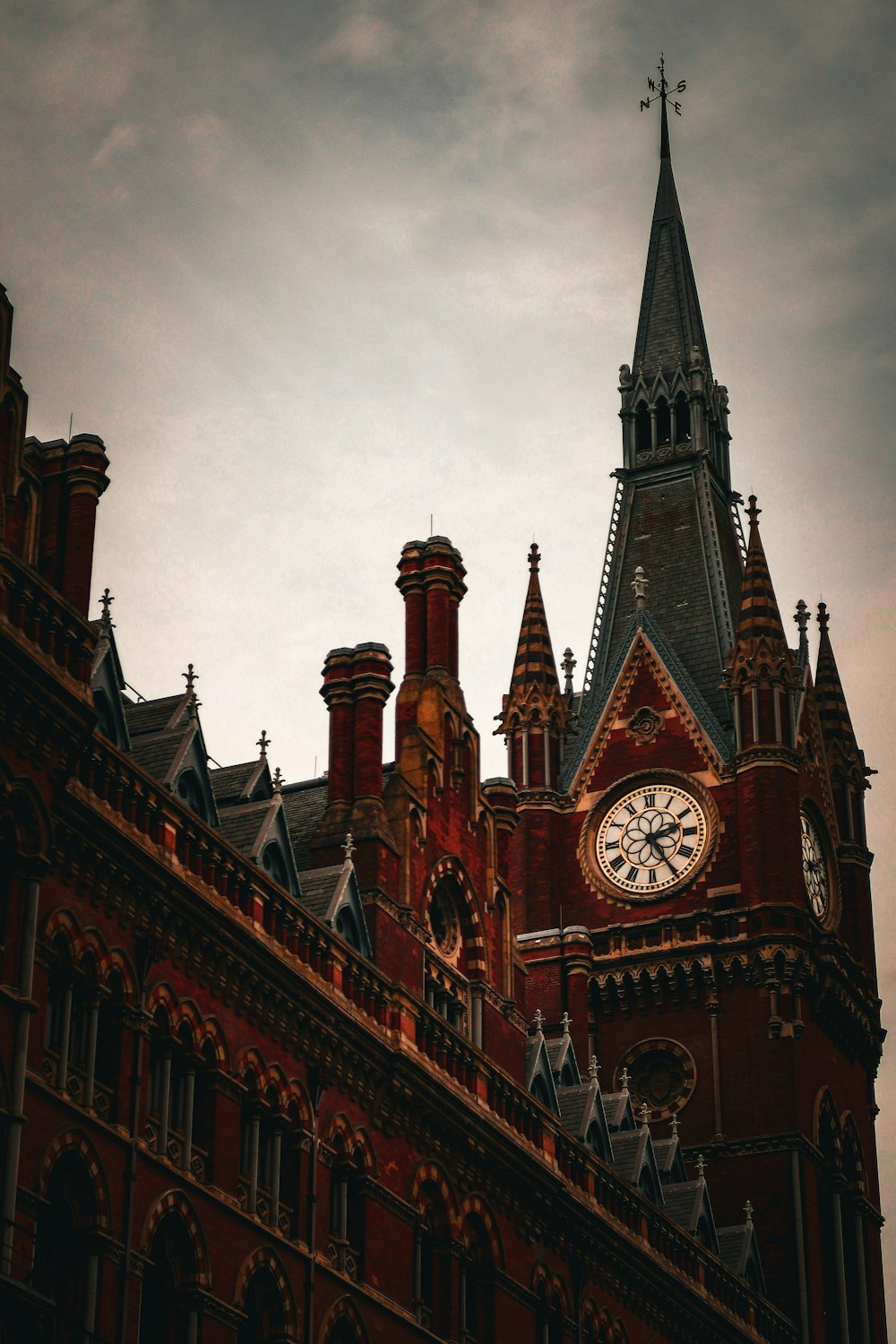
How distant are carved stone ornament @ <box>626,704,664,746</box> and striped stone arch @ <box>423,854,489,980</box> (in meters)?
28.1

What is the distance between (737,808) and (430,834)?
27.3 meters

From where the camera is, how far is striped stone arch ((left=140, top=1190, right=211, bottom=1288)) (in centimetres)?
4050

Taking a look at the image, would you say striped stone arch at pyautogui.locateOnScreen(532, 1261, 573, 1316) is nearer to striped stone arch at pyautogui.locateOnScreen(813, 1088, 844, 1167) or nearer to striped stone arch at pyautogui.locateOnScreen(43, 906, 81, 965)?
striped stone arch at pyautogui.locateOnScreen(43, 906, 81, 965)

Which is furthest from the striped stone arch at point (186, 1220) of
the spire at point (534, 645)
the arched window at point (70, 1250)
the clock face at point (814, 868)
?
the spire at point (534, 645)

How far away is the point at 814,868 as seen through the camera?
278 feet

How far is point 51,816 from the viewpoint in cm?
3928

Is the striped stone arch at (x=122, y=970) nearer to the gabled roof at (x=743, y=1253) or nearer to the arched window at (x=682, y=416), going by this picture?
the gabled roof at (x=743, y=1253)

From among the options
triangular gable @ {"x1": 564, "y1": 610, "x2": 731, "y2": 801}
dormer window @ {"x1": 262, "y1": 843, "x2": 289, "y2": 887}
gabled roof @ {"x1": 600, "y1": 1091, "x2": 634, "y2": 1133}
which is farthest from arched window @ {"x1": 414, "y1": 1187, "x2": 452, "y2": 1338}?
triangular gable @ {"x1": 564, "y1": 610, "x2": 731, "y2": 801}

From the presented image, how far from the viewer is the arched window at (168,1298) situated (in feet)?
134

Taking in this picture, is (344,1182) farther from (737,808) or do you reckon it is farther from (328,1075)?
(737,808)

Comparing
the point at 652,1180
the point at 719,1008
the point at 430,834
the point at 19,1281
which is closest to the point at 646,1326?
the point at 652,1180

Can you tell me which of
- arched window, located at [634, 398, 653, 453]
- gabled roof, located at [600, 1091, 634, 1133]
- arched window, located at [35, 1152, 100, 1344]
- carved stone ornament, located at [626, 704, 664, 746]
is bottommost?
arched window, located at [35, 1152, 100, 1344]

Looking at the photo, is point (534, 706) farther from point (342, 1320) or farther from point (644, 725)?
point (342, 1320)

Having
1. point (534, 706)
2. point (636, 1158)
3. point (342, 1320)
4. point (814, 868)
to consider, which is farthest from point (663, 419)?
point (342, 1320)
